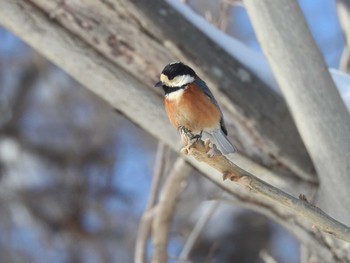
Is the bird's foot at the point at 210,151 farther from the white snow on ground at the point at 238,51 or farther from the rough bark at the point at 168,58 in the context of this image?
the white snow on ground at the point at 238,51

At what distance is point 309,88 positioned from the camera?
1607 millimetres

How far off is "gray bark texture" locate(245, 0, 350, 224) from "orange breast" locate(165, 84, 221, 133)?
319 mm

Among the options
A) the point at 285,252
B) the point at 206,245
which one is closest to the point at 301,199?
the point at 206,245

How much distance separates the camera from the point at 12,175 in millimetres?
4773

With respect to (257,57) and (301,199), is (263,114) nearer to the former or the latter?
(257,57)

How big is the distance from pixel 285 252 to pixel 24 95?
197cm

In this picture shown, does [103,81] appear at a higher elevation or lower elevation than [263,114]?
lower

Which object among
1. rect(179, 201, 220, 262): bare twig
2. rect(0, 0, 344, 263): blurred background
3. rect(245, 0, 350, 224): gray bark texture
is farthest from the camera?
rect(0, 0, 344, 263): blurred background

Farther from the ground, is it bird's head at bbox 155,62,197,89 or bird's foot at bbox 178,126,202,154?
bird's head at bbox 155,62,197,89

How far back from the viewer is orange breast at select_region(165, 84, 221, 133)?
4.43ft

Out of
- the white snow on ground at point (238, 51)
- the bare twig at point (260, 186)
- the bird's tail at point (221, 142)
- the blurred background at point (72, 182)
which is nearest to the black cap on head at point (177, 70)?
the bird's tail at point (221, 142)

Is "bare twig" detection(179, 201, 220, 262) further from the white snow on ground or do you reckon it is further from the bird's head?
the bird's head

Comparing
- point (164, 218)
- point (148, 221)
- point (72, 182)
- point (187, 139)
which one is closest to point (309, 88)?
point (187, 139)

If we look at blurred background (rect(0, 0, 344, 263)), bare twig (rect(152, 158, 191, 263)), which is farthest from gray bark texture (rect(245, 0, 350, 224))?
blurred background (rect(0, 0, 344, 263))
